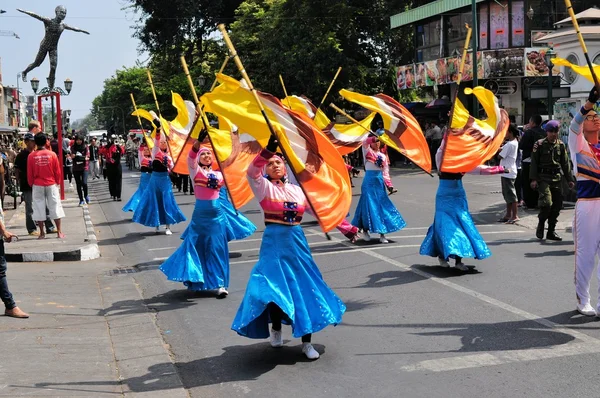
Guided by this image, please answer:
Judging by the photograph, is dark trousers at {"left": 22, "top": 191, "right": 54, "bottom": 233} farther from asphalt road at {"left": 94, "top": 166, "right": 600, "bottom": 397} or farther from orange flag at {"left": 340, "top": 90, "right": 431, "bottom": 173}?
orange flag at {"left": 340, "top": 90, "right": 431, "bottom": 173}

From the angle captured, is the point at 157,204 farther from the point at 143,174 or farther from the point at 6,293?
the point at 6,293

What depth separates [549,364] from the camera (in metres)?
6.05

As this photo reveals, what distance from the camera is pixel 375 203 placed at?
42.6 ft

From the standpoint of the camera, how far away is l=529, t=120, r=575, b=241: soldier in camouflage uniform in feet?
42.3

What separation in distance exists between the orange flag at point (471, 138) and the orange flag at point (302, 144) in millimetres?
3534

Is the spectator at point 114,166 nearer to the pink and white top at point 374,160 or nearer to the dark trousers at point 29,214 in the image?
the dark trousers at point 29,214

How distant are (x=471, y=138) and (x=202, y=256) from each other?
3834mm

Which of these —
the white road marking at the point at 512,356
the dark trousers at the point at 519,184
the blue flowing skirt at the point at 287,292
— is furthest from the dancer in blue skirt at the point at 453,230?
the dark trousers at the point at 519,184

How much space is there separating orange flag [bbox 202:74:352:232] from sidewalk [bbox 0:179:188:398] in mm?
1878

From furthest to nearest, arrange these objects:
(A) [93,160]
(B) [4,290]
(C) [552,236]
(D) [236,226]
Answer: (A) [93,160] → (C) [552,236] → (D) [236,226] → (B) [4,290]

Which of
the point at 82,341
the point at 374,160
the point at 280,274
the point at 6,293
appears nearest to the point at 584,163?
the point at 280,274

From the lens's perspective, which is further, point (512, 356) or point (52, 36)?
point (52, 36)

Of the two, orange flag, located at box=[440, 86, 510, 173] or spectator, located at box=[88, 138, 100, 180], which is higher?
orange flag, located at box=[440, 86, 510, 173]

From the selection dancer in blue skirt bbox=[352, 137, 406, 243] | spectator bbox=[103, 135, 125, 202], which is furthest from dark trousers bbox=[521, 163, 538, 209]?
spectator bbox=[103, 135, 125, 202]
